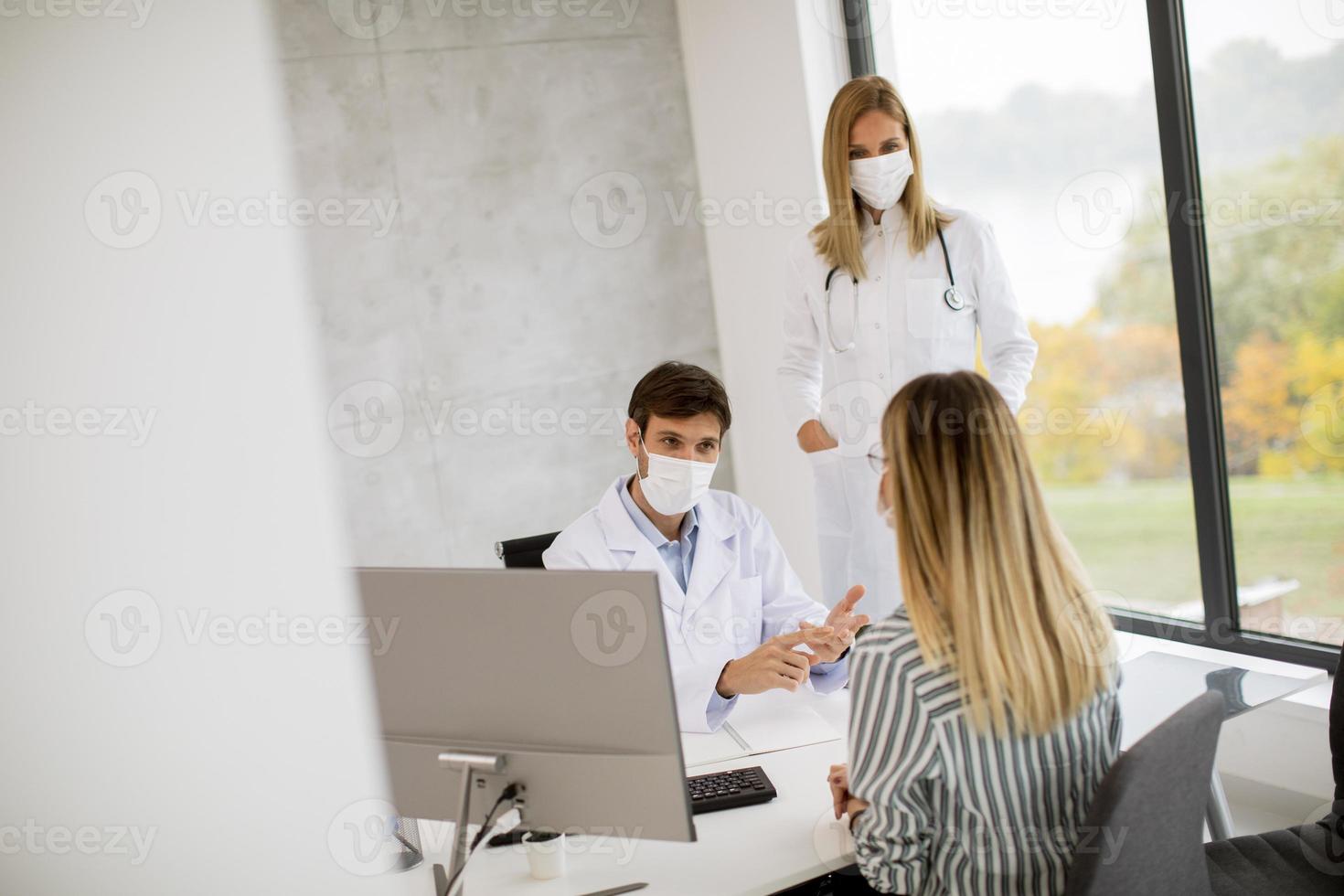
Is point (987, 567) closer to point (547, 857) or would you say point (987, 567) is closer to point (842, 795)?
point (842, 795)

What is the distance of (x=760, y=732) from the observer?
66.4 inches

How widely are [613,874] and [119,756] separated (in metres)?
0.77

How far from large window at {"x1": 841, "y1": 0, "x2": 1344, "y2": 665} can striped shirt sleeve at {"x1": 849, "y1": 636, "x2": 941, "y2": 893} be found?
72 cm

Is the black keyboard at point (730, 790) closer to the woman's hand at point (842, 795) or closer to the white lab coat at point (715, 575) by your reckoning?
the woman's hand at point (842, 795)

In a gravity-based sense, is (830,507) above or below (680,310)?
below

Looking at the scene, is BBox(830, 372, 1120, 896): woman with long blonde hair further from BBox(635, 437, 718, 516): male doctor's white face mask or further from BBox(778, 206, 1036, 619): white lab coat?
BBox(778, 206, 1036, 619): white lab coat

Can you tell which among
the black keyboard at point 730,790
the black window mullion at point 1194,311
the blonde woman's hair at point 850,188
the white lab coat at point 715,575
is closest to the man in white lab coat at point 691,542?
the white lab coat at point 715,575

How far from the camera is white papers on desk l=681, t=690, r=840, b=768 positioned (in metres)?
1.62

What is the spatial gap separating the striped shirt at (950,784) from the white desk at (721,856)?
0.29 ft

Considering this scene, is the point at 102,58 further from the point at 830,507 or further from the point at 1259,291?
the point at 1259,291

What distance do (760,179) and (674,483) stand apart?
1.76 m

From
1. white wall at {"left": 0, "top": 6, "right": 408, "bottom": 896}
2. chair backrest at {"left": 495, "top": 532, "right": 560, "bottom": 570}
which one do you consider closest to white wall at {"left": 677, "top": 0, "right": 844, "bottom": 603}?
chair backrest at {"left": 495, "top": 532, "right": 560, "bottom": 570}

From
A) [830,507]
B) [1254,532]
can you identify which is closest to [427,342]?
[830,507]

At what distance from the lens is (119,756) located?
2.26 ft
